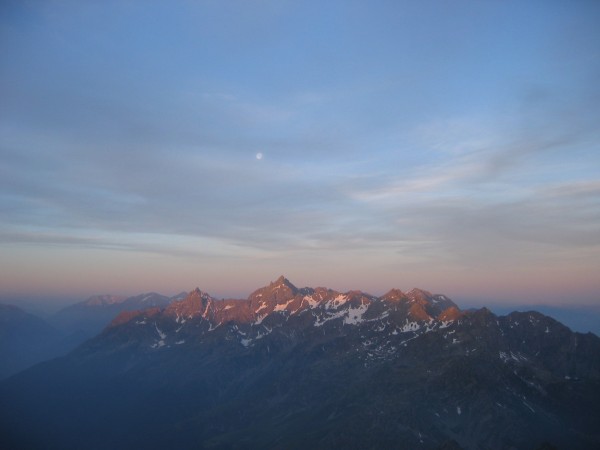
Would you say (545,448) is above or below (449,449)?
above

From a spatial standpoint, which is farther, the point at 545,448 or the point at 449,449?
A: the point at 449,449
